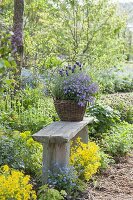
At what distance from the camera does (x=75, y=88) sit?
14.0 feet

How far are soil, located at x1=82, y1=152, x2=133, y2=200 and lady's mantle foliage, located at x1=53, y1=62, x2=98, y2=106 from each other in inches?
35.2

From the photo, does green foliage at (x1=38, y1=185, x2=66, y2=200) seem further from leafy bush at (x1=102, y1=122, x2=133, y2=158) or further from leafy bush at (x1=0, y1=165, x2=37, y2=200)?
leafy bush at (x1=102, y1=122, x2=133, y2=158)

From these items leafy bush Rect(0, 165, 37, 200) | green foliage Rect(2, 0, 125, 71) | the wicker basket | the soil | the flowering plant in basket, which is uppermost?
green foliage Rect(2, 0, 125, 71)

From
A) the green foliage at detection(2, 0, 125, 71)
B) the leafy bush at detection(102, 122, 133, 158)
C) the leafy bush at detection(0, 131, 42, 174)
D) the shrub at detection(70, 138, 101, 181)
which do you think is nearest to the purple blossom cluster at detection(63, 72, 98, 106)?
the shrub at detection(70, 138, 101, 181)

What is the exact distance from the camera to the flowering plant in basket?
4.24 meters

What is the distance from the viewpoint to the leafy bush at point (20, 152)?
3719 mm

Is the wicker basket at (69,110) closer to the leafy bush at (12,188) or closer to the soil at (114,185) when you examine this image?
the soil at (114,185)

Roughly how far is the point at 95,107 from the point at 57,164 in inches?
109

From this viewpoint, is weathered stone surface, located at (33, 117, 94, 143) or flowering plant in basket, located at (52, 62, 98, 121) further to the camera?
flowering plant in basket, located at (52, 62, 98, 121)

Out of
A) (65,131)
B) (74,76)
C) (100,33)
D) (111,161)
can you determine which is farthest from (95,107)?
(100,33)

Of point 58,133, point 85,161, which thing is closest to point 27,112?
point 85,161

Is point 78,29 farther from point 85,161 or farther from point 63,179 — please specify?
point 63,179

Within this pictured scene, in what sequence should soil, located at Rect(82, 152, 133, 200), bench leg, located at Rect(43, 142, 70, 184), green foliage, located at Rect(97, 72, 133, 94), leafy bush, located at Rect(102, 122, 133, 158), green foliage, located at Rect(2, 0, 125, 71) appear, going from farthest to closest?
1. green foliage, located at Rect(97, 72, 133, 94)
2. green foliage, located at Rect(2, 0, 125, 71)
3. leafy bush, located at Rect(102, 122, 133, 158)
4. soil, located at Rect(82, 152, 133, 200)
5. bench leg, located at Rect(43, 142, 70, 184)

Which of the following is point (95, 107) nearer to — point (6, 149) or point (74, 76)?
point (74, 76)
